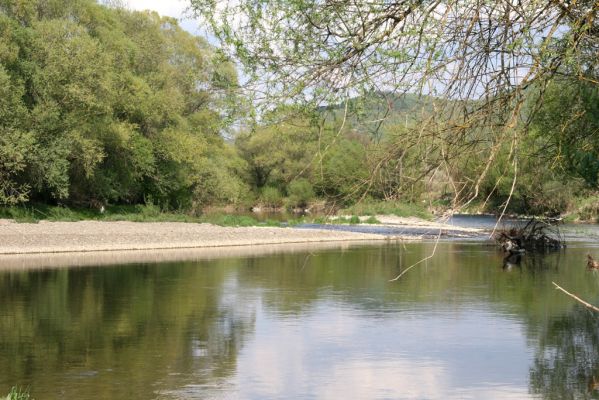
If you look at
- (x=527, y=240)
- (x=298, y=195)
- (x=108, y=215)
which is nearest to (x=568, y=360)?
(x=527, y=240)

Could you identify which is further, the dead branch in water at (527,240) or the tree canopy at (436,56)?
the dead branch in water at (527,240)

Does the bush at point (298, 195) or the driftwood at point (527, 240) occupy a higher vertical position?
the bush at point (298, 195)

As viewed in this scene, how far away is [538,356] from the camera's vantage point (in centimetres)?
1638

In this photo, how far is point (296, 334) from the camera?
1861 centimetres

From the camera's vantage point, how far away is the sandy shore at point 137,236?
36.6m

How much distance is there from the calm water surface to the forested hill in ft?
32.6

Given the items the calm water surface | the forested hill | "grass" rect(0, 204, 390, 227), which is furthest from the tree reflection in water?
"grass" rect(0, 204, 390, 227)

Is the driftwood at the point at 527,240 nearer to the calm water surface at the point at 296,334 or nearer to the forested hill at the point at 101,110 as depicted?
the calm water surface at the point at 296,334

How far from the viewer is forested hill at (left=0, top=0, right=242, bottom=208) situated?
133ft

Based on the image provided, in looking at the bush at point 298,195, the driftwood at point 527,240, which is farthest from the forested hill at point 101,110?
the bush at point 298,195

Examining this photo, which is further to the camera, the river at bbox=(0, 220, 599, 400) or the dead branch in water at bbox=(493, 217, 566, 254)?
the dead branch in water at bbox=(493, 217, 566, 254)

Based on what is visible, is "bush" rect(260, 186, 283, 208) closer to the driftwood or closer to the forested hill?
the forested hill

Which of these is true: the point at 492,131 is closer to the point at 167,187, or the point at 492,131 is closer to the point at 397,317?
the point at 397,317

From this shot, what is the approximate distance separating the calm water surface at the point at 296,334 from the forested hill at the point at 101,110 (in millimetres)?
9941
